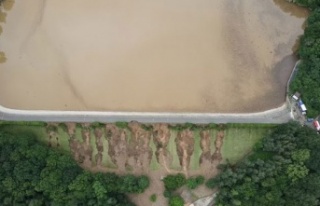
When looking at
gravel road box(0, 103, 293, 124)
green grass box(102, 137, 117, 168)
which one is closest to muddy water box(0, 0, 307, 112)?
gravel road box(0, 103, 293, 124)

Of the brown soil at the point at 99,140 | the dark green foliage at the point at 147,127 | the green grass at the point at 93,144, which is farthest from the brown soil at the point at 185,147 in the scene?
the green grass at the point at 93,144

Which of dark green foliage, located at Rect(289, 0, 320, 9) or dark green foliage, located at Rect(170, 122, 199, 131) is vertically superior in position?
dark green foliage, located at Rect(289, 0, 320, 9)

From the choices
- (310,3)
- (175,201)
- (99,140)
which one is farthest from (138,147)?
(310,3)

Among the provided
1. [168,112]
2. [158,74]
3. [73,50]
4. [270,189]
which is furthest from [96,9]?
[270,189]

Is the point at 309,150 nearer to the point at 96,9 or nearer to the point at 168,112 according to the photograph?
the point at 168,112

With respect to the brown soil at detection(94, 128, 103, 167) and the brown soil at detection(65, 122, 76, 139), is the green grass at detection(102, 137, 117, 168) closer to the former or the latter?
the brown soil at detection(94, 128, 103, 167)

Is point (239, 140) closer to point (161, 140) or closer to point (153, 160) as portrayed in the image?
point (161, 140)
